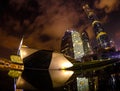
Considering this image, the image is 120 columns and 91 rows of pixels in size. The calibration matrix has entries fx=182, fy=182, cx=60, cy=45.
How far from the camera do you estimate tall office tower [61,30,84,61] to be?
153 meters

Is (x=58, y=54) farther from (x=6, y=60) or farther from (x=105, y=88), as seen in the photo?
(x=105, y=88)

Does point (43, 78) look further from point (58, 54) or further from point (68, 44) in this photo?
point (68, 44)

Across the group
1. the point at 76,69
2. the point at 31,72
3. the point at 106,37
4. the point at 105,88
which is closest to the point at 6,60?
the point at 31,72

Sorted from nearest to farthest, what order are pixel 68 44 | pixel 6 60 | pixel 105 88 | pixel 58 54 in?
1. pixel 6 60
2. pixel 58 54
3. pixel 105 88
4. pixel 68 44

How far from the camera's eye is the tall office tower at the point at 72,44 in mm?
152625

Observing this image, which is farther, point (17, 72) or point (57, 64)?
point (57, 64)

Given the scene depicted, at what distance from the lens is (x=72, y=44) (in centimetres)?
15925

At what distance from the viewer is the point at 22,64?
521 centimetres

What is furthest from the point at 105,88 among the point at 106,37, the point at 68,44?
the point at 68,44

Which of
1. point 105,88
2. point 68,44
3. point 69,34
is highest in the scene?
point 69,34

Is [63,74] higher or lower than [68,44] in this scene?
lower

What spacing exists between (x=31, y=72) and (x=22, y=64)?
364 mm

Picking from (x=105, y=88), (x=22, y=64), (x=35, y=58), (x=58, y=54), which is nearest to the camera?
(x=22, y=64)

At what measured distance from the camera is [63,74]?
5.76 metres
